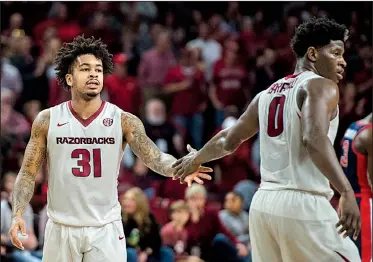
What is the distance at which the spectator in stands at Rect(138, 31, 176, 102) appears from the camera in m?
13.8

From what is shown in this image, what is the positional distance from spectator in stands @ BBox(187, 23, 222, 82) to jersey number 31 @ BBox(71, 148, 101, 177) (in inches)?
328

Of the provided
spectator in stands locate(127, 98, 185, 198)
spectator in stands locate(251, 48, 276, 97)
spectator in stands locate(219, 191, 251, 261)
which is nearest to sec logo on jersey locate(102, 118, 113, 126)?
spectator in stands locate(219, 191, 251, 261)

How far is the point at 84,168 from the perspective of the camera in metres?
6.07

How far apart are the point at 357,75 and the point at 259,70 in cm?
173

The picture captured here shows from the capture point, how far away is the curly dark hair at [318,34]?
5.57 meters

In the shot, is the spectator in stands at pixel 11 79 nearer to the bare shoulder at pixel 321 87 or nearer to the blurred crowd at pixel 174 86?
the blurred crowd at pixel 174 86

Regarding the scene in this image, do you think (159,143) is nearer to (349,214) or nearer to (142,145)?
(142,145)

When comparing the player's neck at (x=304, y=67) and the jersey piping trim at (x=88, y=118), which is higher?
the player's neck at (x=304, y=67)

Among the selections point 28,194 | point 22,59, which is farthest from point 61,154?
point 22,59

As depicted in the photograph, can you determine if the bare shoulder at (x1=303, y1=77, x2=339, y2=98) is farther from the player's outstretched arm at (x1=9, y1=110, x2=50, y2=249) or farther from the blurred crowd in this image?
the blurred crowd

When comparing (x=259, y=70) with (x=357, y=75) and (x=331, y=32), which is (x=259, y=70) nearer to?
(x=357, y=75)

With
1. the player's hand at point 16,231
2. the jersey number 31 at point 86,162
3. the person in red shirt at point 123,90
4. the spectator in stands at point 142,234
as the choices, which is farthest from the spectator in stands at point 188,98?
the player's hand at point 16,231

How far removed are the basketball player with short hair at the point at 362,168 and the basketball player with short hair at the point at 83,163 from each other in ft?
6.63

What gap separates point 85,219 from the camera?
19.6 feet
